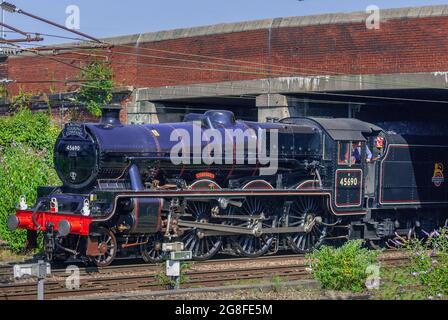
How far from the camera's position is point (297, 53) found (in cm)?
2559

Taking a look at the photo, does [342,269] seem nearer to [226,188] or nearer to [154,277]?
[154,277]

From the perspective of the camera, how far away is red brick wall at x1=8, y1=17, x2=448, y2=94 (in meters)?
23.0

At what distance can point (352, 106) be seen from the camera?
26.7m

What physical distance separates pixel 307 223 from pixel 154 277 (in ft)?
20.2

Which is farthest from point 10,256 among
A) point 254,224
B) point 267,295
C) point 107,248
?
point 267,295

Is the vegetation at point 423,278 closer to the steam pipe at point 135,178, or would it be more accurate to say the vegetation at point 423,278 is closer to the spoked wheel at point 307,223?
the steam pipe at point 135,178

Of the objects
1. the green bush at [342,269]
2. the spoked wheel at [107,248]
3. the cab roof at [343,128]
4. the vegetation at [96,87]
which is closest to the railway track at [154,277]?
the spoked wheel at [107,248]

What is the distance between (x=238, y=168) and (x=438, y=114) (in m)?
12.1

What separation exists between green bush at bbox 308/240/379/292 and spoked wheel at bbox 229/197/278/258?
5.32 meters

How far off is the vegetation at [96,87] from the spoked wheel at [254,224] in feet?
41.3

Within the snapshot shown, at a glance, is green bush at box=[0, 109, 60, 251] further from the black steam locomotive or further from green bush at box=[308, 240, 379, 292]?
green bush at box=[308, 240, 379, 292]

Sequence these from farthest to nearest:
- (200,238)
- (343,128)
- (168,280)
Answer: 1. (343,128)
2. (200,238)
3. (168,280)
